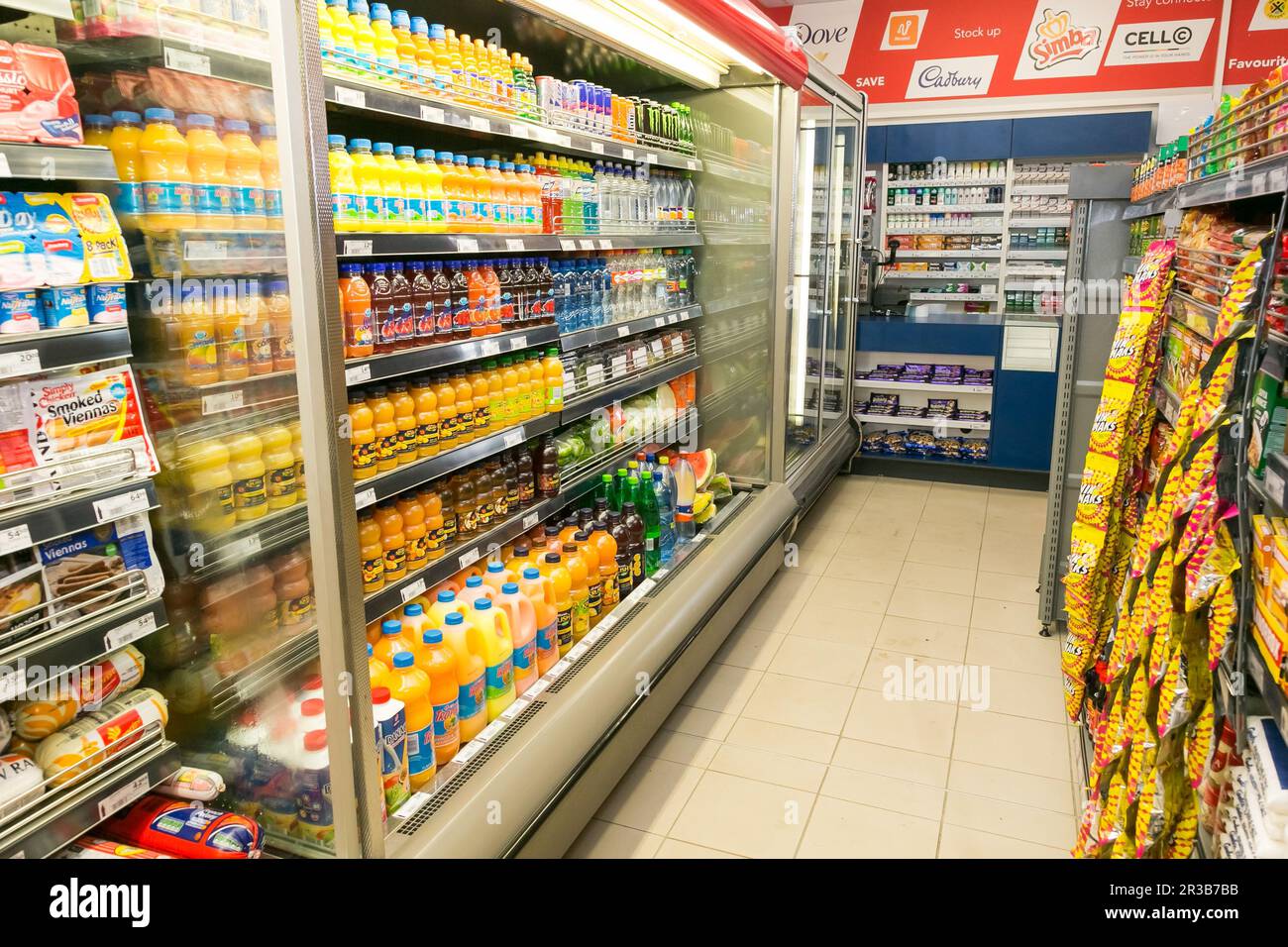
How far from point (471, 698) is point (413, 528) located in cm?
52

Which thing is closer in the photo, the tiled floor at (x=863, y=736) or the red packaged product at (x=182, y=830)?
the red packaged product at (x=182, y=830)

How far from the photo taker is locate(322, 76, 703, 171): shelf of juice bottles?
214cm

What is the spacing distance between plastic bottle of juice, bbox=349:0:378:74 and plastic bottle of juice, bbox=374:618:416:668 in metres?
1.43

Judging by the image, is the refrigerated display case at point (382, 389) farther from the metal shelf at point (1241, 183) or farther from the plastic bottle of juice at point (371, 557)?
the metal shelf at point (1241, 183)

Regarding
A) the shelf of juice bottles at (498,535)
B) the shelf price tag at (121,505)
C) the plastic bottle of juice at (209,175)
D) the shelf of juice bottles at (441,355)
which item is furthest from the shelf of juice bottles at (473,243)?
the shelf of juice bottles at (498,535)

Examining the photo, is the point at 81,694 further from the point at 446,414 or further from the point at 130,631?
the point at 446,414

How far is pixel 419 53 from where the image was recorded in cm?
253

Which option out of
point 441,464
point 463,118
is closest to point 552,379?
point 441,464

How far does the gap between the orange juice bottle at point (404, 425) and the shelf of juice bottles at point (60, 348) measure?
932 millimetres

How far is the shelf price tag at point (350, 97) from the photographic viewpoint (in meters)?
2.08

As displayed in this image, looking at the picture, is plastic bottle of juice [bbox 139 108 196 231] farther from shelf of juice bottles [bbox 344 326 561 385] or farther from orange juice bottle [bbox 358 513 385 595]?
orange juice bottle [bbox 358 513 385 595]

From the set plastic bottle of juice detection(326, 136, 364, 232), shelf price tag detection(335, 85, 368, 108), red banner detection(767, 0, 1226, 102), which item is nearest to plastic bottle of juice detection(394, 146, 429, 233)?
plastic bottle of juice detection(326, 136, 364, 232)

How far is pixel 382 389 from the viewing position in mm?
2562
